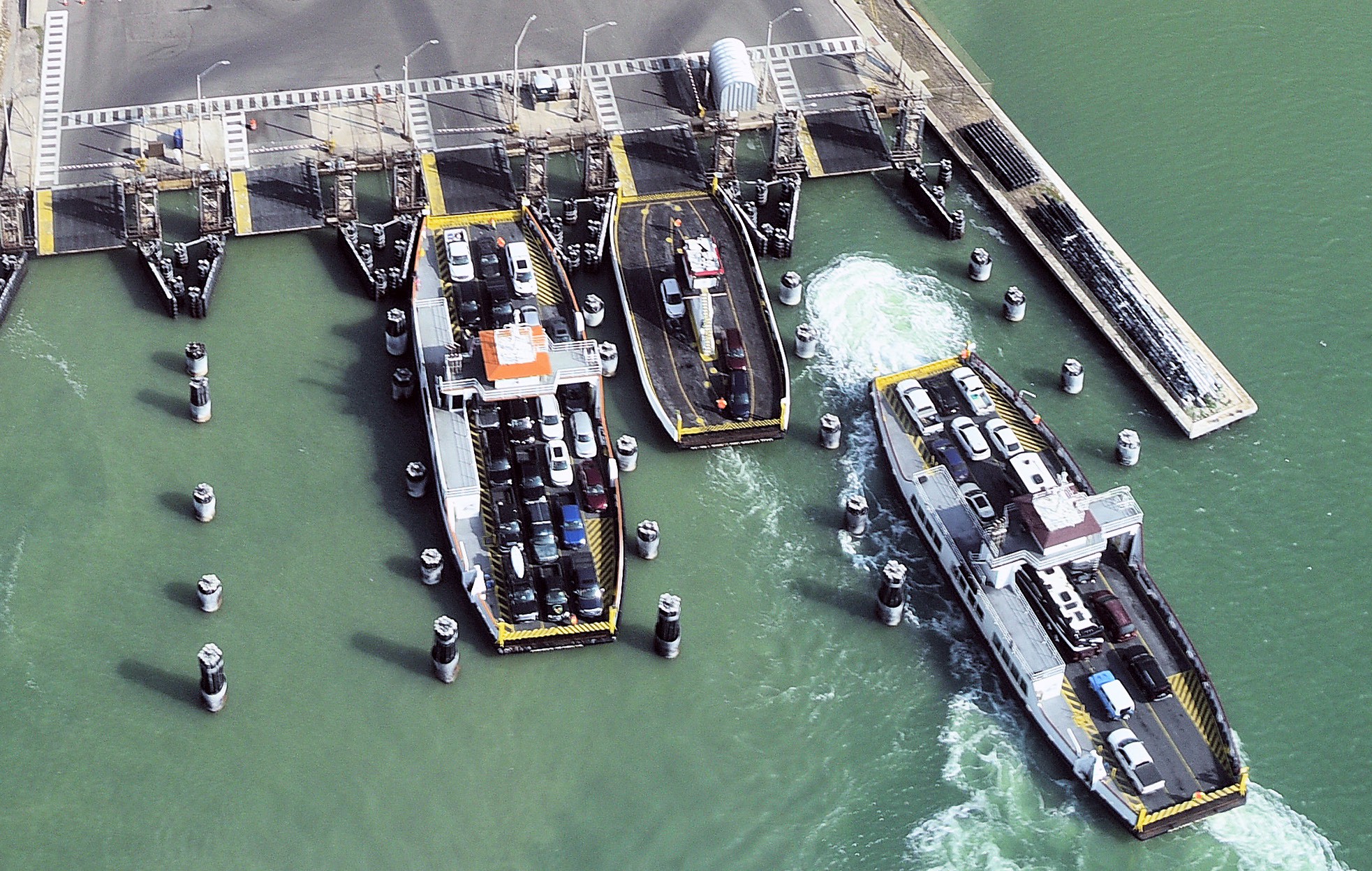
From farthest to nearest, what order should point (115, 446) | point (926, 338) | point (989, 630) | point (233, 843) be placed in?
point (926, 338) < point (115, 446) < point (989, 630) < point (233, 843)

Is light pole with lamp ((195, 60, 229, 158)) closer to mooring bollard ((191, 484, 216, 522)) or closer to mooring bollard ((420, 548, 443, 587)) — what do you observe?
mooring bollard ((191, 484, 216, 522))

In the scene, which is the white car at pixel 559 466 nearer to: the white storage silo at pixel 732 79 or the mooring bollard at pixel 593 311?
the mooring bollard at pixel 593 311

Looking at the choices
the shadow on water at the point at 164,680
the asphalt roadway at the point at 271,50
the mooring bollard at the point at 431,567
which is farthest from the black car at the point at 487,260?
the shadow on water at the point at 164,680

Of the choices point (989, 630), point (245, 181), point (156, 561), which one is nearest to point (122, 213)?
point (245, 181)

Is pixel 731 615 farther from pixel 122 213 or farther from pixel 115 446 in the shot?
pixel 122 213

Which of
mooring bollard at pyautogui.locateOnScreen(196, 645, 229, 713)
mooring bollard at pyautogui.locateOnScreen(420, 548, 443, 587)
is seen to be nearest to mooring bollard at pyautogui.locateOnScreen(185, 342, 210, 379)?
mooring bollard at pyautogui.locateOnScreen(420, 548, 443, 587)
